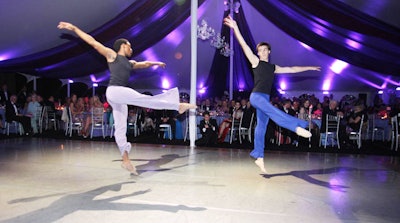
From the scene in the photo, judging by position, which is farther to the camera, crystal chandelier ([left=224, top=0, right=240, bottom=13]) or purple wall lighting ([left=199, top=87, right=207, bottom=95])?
purple wall lighting ([left=199, top=87, right=207, bottom=95])

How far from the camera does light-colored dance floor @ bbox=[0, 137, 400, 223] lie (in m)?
2.56

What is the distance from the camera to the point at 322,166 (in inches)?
185

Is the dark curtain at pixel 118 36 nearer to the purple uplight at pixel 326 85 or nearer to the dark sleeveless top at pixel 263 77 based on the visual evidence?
the dark sleeveless top at pixel 263 77

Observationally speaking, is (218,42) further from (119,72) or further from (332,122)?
(119,72)

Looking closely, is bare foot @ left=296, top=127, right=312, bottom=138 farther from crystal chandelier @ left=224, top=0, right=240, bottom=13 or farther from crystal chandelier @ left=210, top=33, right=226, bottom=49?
crystal chandelier @ left=224, top=0, right=240, bottom=13

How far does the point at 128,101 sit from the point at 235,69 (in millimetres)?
9205

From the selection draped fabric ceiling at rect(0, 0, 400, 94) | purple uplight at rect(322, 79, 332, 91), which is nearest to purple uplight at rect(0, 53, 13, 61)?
draped fabric ceiling at rect(0, 0, 400, 94)

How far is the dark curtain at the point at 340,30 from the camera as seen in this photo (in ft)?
17.6

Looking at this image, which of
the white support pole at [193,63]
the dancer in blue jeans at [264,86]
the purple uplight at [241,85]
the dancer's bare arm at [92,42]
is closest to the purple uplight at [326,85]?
the purple uplight at [241,85]

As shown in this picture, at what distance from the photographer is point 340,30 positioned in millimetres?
6070

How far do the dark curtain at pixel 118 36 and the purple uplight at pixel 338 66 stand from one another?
22.7ft

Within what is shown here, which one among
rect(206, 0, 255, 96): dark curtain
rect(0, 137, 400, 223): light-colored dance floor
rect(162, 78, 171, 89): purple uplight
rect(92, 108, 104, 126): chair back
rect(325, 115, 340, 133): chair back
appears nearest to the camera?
rect(0, 137, 400, 223): light-colored dance floor

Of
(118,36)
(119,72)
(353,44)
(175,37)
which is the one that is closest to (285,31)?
(353,44)

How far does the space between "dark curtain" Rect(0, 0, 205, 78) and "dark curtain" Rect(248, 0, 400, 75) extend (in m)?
1.81
